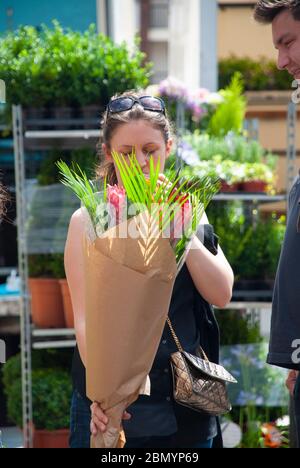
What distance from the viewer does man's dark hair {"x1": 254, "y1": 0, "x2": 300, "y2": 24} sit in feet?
7.43

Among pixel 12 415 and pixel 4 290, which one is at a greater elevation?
pixel 4 290

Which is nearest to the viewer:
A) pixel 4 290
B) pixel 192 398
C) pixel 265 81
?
pixel 192 398

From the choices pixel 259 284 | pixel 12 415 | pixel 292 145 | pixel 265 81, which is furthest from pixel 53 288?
pixel 265 81

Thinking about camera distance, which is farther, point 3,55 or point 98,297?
point 3,55

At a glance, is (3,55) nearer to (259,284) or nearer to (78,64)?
(78,64)

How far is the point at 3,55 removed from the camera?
4734 millimetres

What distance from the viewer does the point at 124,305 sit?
1.54 meters

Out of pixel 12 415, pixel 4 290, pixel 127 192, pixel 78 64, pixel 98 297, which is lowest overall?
pixel 12 415

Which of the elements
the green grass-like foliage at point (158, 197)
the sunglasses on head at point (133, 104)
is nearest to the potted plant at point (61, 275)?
the sunglasses on head at point (133, 104)

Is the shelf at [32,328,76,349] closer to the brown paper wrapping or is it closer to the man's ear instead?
the man's ear

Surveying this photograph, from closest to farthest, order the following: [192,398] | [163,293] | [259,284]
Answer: [163,293] < [192,398] < [259,284]

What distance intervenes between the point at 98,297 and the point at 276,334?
823 millimetres

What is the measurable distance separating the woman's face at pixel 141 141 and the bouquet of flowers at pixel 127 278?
69cm

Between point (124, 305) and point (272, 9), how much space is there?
1126 mm
